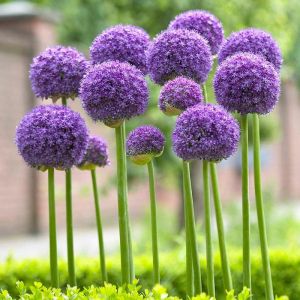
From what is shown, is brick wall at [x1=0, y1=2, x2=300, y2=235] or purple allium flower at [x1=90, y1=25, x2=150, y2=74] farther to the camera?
brick wall at [x1=0, y1=2, x2=300, y2=235]

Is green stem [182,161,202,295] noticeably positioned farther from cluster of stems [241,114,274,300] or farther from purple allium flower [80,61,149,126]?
purple allium flower [80,61,149,126]

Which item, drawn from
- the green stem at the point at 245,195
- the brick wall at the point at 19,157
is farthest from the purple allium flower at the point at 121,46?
the brick wall at the point at 19,157

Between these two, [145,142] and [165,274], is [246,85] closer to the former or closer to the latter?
[145,142]

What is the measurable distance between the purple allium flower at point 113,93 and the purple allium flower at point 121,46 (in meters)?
0.19

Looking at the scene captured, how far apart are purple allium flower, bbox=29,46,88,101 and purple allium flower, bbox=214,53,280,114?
610mm

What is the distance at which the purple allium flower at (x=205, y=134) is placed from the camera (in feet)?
8.70

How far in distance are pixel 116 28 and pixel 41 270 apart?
5.26 ft

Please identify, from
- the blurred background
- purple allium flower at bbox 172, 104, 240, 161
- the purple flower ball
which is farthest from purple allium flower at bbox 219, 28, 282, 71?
the blurred background

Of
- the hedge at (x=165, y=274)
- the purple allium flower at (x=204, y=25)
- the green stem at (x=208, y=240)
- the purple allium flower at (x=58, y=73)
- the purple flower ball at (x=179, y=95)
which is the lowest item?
the hedge at (x=165, y=274)

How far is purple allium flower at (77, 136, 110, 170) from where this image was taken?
3.36 meters

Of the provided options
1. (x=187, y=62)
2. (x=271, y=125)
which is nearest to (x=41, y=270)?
(x=187, y=62)

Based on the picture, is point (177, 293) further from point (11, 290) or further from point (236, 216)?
point (236, 216)

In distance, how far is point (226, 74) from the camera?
272cm

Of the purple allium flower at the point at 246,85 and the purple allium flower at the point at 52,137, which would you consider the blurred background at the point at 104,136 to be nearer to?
the purple allium flower at the point at 52,137
